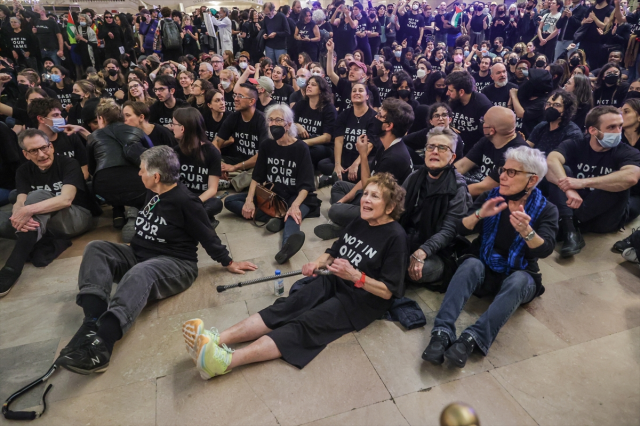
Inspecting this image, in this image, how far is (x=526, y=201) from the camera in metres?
2.71

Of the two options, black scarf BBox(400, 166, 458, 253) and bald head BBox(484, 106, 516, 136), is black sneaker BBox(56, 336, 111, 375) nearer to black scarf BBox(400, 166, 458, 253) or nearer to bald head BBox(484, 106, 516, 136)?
black scarf BBox(400, 166, 458, 253)

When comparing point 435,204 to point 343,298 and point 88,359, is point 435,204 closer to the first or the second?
point 343,298

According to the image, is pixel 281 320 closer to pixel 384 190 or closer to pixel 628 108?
pixel 384 190

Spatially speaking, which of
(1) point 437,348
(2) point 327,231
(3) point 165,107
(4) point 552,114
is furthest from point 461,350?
(3) point 165,107

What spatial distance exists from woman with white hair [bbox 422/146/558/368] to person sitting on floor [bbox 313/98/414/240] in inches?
38.4

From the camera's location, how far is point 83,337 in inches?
95.1

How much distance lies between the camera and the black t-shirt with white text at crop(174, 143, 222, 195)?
4.09 meters

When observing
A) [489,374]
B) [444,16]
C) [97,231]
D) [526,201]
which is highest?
[444,16]

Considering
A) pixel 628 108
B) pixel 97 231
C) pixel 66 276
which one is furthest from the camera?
pixel 97 231

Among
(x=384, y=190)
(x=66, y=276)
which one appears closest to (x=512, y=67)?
(x=384, y=190)

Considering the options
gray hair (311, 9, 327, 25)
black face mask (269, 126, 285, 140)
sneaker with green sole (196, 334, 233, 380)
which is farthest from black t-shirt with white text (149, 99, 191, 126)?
gray hair (311, 9, 327, 25)

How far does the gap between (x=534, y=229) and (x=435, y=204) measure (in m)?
0.71

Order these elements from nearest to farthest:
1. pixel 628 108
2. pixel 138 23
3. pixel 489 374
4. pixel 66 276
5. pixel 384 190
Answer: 1. pixel 489 374
2. pixel 384 190
3. pixel 66 276
4. pixel 628 108
5. pixel 138 23

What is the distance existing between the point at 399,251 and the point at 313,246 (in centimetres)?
150
